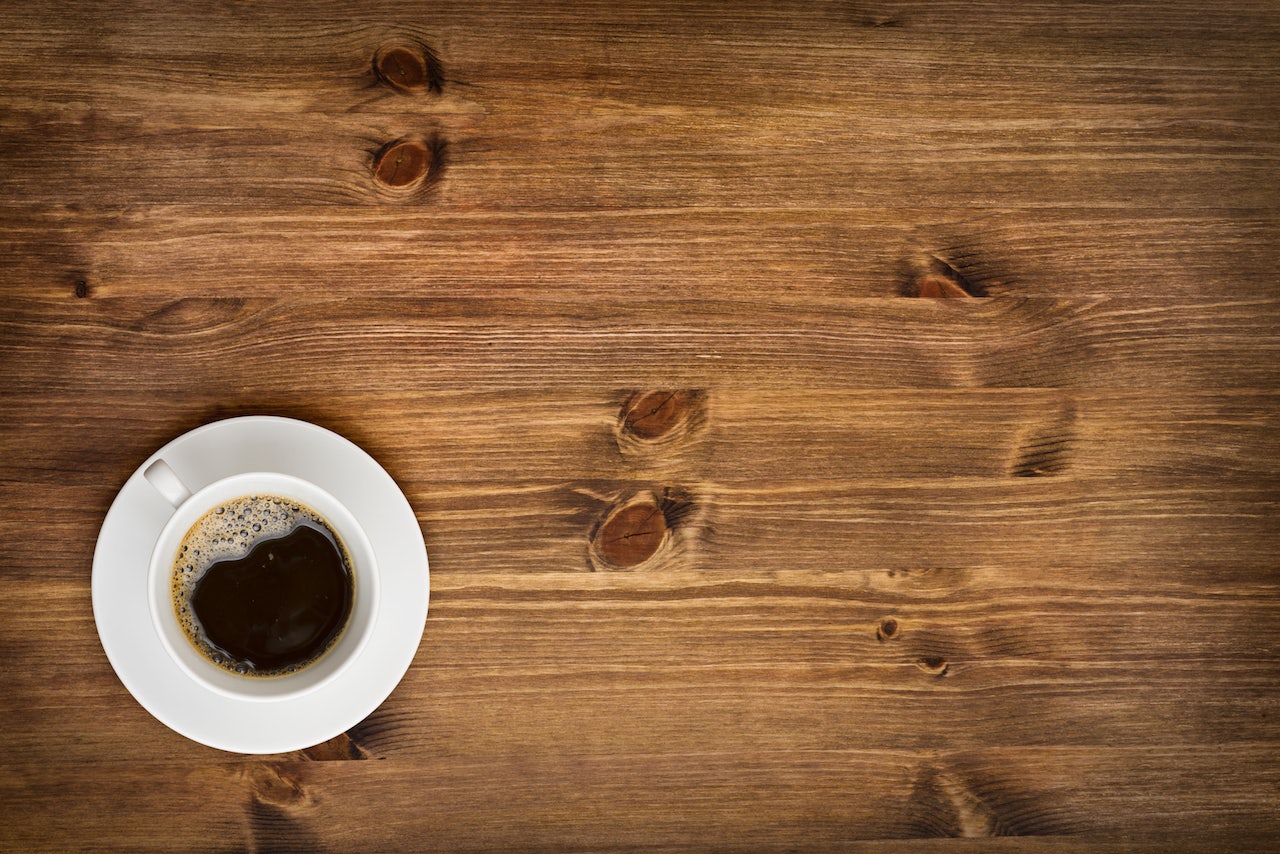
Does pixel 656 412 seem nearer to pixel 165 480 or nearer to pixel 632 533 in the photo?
pixel 632 533

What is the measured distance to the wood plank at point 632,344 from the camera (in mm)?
901

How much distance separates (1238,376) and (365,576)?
3.22 ft

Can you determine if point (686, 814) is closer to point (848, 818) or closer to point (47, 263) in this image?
point (848, 818)

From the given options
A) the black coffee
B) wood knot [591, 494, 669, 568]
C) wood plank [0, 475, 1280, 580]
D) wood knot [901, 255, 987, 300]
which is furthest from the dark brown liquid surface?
wood knot [901, 255, 987, 300]

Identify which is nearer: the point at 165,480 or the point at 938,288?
the point at 165,480

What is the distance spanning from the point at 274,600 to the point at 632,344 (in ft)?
1.49

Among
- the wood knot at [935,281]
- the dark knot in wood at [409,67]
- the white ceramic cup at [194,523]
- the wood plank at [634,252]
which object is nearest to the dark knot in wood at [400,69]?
the dark knot in wood at [409,67]

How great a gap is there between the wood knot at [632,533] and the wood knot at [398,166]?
423 mm

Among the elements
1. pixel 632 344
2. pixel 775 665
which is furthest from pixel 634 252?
pixel 775 665

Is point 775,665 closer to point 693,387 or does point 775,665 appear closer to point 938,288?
point 693,387

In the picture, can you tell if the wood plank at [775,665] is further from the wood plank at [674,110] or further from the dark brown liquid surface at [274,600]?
the wood plank at [674,110]

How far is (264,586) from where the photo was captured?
853 mm

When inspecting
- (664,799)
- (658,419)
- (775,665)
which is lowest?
A: (664,799)

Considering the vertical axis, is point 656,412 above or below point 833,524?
above
